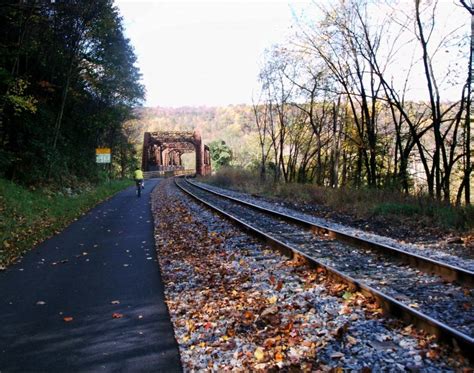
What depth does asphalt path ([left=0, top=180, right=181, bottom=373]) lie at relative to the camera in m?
4.23

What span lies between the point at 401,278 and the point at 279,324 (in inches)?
97.2

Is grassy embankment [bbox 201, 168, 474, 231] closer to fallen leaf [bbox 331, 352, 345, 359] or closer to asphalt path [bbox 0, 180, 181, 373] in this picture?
asphalt path [bbox 0, 180, 181, 373]

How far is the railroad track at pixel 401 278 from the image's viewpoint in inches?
169

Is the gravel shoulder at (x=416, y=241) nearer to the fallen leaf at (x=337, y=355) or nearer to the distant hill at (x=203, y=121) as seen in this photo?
the fallen leaf at (x=337, y=355)

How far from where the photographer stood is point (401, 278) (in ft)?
20.5

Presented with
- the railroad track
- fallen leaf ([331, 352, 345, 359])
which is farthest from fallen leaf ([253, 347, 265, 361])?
the railroad track

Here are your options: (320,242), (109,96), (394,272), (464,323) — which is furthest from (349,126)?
(464,323)

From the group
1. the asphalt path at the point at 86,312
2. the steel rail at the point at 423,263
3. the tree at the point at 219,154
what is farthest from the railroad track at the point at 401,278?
the tree at the point at 219,154

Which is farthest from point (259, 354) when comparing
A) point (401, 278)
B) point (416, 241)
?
point (416, 241)

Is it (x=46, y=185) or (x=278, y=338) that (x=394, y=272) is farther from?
(x=46, y=185)

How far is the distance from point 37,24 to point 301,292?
713 inches

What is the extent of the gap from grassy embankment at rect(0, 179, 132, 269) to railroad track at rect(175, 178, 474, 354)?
221 inches

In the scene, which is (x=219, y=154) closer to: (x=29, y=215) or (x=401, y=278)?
(x=29, y=215)

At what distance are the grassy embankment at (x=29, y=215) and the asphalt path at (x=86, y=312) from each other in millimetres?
609
